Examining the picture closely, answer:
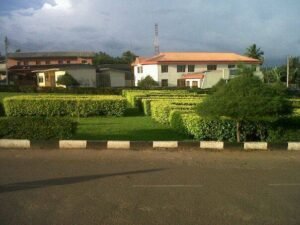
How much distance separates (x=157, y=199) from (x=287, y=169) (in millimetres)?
3861

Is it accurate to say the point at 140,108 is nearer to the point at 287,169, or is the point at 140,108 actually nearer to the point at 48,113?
the point at 48,113

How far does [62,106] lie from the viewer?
20375 millimetres

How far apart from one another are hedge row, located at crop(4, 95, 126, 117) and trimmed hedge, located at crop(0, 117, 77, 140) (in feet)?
29.0

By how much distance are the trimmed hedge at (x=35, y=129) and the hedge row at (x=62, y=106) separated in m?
8.84

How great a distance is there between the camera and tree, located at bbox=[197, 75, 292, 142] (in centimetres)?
1092

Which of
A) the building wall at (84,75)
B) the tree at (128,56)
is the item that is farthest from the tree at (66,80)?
the tree at (128,56)

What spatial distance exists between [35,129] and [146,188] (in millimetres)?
5283

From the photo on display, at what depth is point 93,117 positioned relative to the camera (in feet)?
66.5

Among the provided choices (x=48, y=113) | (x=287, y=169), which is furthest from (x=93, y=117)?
(x=287, y=169)

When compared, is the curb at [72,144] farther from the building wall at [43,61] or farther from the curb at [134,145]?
the building wall at [43,61]

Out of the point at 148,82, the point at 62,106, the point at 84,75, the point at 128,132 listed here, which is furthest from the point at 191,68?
the point at 128,132

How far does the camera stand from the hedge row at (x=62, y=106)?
1978 cm

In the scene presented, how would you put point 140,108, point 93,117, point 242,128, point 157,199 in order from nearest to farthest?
1. point 157,199
2. point 242,128
3. point 93,117
4. point 140,108

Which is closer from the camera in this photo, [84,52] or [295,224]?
[295,224]
